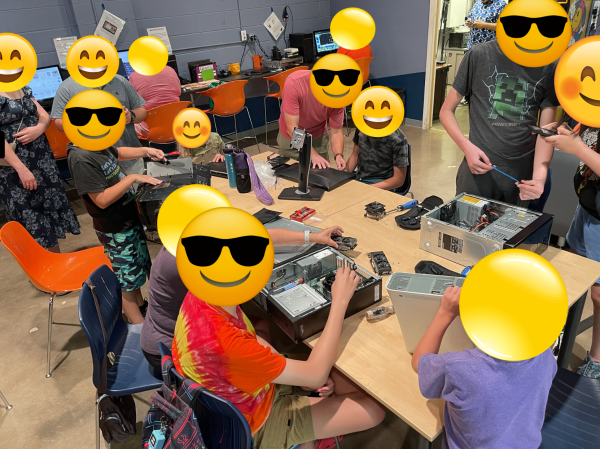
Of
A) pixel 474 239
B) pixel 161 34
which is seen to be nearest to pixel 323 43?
pixel 161 34

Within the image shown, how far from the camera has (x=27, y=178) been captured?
2812 millimetres

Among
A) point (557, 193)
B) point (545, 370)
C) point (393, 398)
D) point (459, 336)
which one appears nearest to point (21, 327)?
point (393, 398)

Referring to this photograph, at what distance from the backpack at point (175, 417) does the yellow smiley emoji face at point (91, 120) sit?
48.6 inches

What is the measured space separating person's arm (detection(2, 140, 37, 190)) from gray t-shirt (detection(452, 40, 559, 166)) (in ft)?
8.73

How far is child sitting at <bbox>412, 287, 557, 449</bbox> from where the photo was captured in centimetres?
91

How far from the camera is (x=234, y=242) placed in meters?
1.00

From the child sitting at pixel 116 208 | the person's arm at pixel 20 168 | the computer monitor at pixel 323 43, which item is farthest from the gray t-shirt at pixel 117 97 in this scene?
the computer monitor at pixel 323 43

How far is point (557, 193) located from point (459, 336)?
7.06ft

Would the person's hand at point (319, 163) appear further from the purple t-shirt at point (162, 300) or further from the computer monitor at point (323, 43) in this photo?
the computer monitor at point (323, 43)

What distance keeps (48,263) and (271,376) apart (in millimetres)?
1750

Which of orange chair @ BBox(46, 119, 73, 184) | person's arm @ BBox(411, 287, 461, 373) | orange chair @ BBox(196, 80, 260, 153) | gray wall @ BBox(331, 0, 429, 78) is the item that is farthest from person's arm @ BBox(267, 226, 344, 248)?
gray wall @ BBox(331, 0, 429, 78)

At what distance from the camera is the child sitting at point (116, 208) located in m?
1.99

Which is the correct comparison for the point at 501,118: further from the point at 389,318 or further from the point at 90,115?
the point at 90,115

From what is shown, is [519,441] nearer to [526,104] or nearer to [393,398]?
[393,398]
